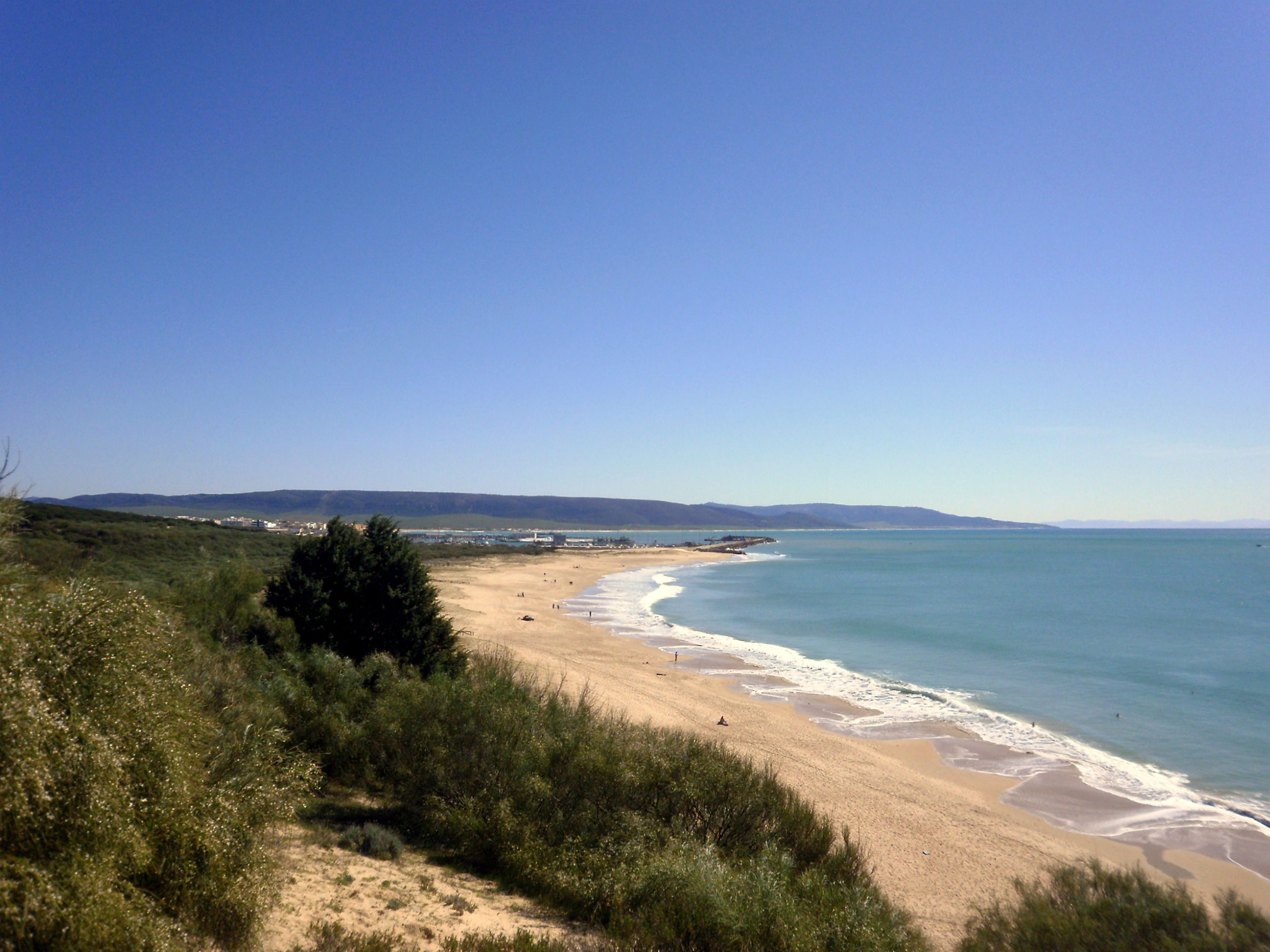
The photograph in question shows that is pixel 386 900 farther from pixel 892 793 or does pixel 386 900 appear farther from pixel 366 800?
pixel 892 793

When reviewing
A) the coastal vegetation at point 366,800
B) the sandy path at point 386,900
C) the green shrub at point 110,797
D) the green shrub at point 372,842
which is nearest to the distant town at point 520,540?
the coastal vegetation at point 366,800

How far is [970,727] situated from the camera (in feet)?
69.1

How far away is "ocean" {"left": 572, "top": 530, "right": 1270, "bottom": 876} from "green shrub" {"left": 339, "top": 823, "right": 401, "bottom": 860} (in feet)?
43.0

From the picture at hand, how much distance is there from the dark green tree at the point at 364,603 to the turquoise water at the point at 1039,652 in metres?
12.3

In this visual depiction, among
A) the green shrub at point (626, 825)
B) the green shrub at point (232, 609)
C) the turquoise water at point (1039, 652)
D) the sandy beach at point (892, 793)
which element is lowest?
the turquoise water at point (1039, 652)

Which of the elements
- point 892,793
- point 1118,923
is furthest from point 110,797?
point 892,793

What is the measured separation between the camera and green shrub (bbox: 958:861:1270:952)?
6.44 meters

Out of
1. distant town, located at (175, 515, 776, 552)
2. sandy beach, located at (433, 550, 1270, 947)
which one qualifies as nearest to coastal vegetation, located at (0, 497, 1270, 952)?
sandy beach, located at (433, 550, 1270, 947)

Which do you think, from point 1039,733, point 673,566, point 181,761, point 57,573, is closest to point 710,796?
point 181,761

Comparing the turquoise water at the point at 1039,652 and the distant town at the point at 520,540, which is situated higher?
the turquoise water at the point at 1039,652

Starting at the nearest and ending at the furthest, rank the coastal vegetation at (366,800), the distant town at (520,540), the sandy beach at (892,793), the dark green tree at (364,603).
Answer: the coastal vegetation at (366,800) → the sandy beach at (892,793) → the dark green tree at (364,603) → the distant town at (520,540)

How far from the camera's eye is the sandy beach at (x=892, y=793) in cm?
1184

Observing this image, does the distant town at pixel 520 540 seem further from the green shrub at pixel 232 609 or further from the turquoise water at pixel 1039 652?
the green shrub at pixel 232 609

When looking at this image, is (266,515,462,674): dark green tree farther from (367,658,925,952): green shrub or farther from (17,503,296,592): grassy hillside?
(367,658,925,952): green shrub
